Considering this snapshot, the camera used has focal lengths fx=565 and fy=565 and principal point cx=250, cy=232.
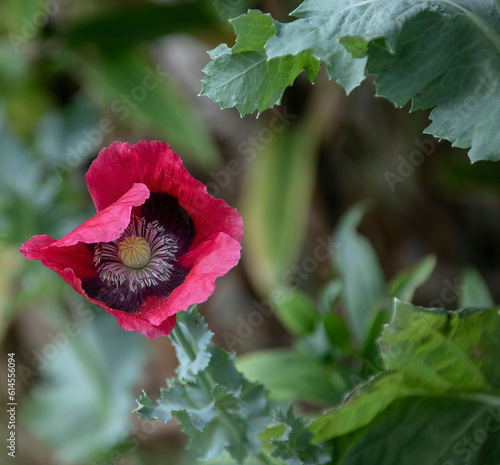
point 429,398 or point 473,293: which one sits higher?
point 429,398

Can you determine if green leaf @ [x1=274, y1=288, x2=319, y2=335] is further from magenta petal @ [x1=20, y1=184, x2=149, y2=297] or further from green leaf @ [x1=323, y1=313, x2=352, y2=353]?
magenta petal @ [x1=20, y1=184, x2=149, y2=297]

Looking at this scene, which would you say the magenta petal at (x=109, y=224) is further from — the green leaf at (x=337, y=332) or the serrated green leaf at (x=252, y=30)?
the green leaf at (x=337, y=332)

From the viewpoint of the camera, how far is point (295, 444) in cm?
44

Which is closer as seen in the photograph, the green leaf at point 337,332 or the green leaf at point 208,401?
the green leaf at point 208,401

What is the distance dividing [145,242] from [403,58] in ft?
0.81

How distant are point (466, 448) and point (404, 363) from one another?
0.11 m

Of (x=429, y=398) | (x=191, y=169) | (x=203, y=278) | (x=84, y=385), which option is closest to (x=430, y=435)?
(x=429, y=398)

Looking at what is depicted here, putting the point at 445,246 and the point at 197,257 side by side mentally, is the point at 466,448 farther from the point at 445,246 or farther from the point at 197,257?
the point at 445,246

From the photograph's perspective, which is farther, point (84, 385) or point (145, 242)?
point (84, 385)

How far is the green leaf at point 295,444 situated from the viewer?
426 millimetres

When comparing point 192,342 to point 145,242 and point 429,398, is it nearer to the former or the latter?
point 145,242

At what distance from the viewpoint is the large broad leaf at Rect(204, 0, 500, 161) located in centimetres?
41

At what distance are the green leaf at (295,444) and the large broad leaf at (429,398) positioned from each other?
3 centimetres

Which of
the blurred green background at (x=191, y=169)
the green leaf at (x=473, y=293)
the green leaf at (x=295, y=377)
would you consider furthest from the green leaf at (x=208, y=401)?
the blurred green background at (x=191, y=169)
